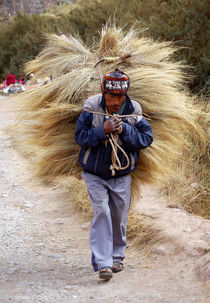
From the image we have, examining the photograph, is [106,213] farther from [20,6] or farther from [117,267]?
[20,6]

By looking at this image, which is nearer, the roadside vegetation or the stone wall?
the roadside vegetation

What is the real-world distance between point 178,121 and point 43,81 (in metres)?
1.27

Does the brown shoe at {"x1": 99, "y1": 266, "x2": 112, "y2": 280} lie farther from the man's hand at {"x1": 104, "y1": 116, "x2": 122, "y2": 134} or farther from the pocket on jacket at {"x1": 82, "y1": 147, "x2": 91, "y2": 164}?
the man's hand at {"x1": 104, "y1": 116, "x2": 122, "y2": 134}

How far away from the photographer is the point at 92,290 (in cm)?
327

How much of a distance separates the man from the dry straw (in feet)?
1.14

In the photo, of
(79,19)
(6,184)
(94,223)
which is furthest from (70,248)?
(79,19)

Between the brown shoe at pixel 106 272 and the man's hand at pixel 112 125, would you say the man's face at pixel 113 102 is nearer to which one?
the man's hand at pixel 112 125

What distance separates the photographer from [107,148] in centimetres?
333

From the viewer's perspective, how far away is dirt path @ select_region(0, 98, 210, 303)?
126 inches

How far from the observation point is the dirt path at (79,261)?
10.5 ft

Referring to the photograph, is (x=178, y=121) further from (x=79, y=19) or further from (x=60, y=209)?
(x=79, y=19)

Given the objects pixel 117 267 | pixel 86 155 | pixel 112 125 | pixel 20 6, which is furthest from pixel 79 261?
pixel 20 6

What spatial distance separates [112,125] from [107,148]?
0.71 ft

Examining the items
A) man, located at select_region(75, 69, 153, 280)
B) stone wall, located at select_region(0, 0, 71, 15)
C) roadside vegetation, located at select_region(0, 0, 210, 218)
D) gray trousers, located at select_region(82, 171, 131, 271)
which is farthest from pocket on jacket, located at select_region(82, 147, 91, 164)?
stone wall, located at select_region(0, 0, 71, 15)
